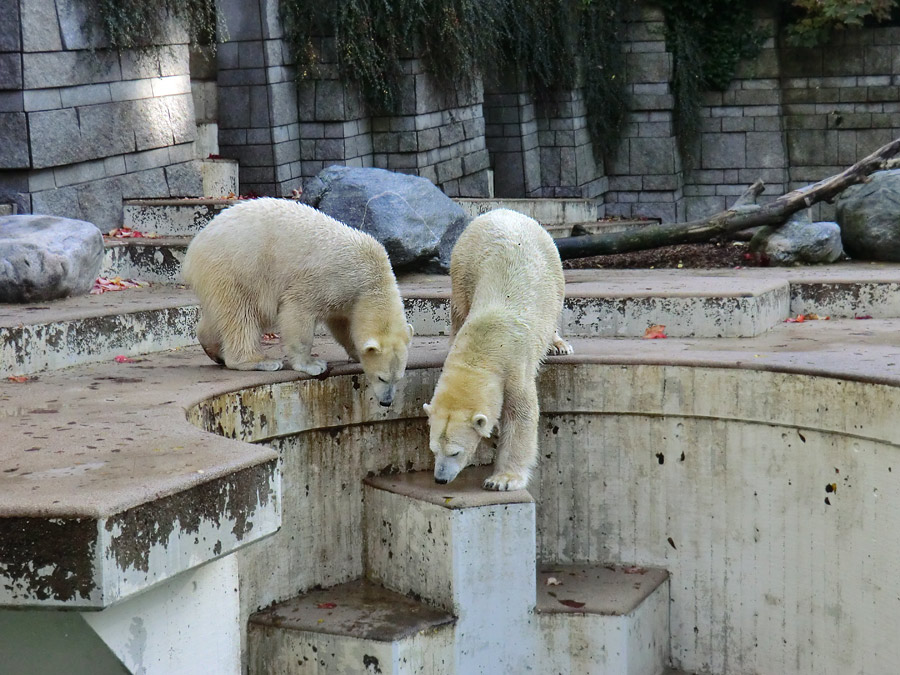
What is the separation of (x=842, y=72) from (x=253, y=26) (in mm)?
8207

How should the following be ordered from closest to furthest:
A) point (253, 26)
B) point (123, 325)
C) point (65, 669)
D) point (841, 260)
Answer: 1. point (65, 669)
2. point (123, 325)
3. point (841, 260)
4. point (253, 26)

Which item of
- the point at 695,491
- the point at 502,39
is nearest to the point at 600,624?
the point at 695,491

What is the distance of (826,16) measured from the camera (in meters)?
13.7

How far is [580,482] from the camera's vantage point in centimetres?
549

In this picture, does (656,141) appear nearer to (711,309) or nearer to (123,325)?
(711,309)

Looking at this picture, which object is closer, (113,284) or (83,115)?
(113,284)

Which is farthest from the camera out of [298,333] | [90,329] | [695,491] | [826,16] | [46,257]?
[826,16]

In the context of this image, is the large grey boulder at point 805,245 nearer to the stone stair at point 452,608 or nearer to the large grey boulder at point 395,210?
the large grey boulder at point 395,210

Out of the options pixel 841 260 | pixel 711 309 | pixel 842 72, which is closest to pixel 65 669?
pixel 711 309

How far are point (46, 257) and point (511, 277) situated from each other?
236 cm

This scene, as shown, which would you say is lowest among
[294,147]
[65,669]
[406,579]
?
[406,579]

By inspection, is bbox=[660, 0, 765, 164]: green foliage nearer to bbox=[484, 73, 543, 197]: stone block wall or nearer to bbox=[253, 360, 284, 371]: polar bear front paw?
bbox=[484, 73, 543, 197]: stone block wall

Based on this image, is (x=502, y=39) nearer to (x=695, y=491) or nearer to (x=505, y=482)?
(x=695, y=491)

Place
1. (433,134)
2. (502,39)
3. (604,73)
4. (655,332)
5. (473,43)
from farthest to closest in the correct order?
(604,73)
(502,39)
(473,43)
(433,134)
(655,332)
